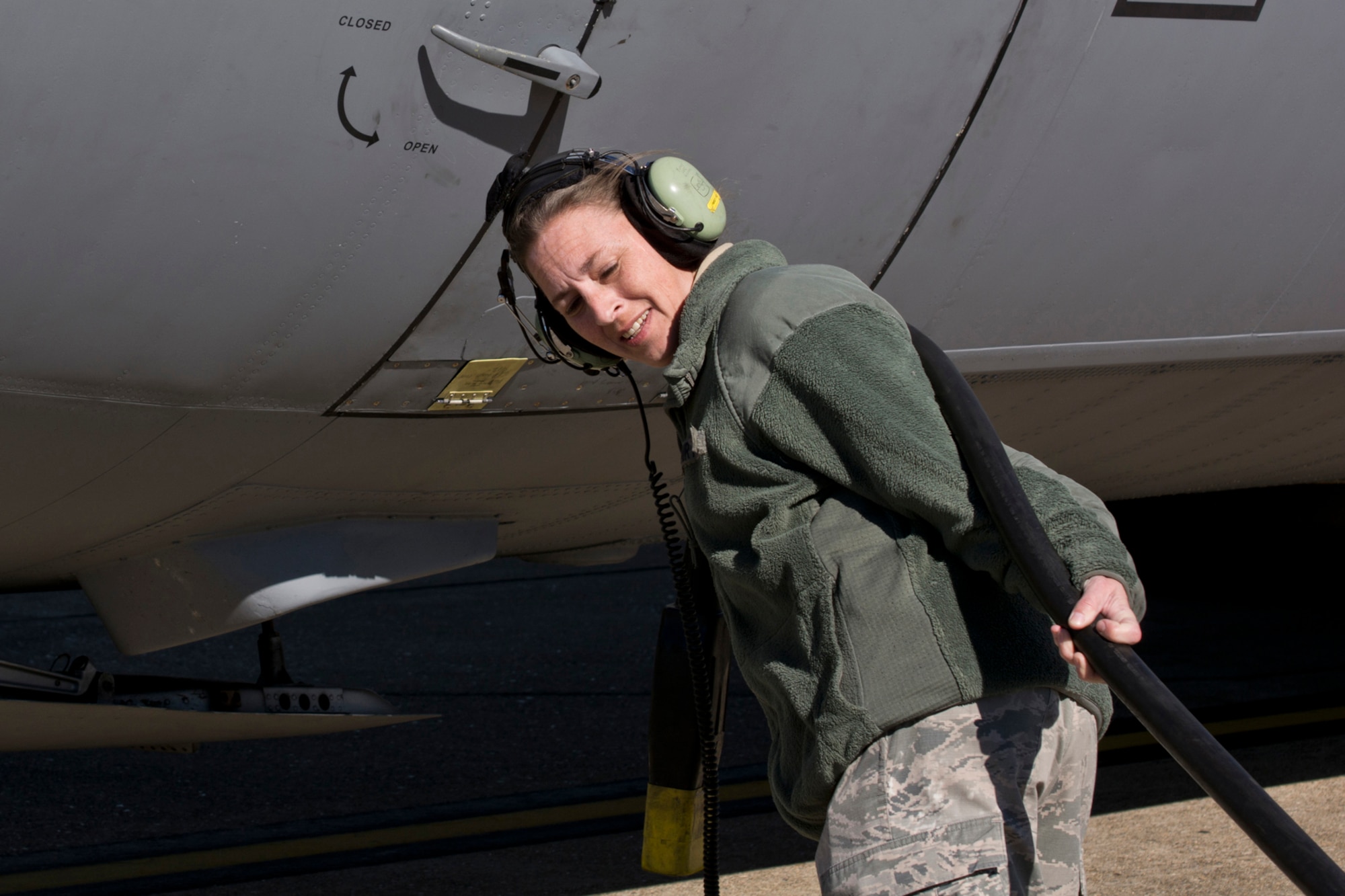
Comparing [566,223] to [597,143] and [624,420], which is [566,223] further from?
[624,420]

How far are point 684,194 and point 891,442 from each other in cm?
46

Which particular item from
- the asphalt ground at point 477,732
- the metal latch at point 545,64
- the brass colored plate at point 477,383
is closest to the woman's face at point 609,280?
the metal latch at point 545,64

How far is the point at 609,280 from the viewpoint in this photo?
70.9 inches

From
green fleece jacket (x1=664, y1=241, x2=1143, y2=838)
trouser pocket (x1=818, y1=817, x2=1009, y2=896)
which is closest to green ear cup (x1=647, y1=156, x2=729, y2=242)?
green fleece jacket (x1=664, y1=241, x2=1143, y2=838)

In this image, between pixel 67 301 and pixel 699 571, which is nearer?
pixel 67 301

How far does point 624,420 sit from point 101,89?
4.37ft

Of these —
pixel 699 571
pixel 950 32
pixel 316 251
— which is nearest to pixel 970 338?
pixel 950 32

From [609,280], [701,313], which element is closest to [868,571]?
[701,313]

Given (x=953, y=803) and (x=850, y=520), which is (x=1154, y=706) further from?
(x=850, y=520)

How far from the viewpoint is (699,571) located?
2.59m

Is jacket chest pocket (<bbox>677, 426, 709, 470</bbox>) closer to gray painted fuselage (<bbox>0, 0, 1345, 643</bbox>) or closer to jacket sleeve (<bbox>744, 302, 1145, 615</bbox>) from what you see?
jacket sleeve (<bbox>744, 302, 1145, 615</bbox>)

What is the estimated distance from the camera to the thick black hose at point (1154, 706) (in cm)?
144

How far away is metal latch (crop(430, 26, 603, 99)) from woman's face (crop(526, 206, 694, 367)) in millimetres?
596

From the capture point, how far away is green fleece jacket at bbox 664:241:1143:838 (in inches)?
61.7
